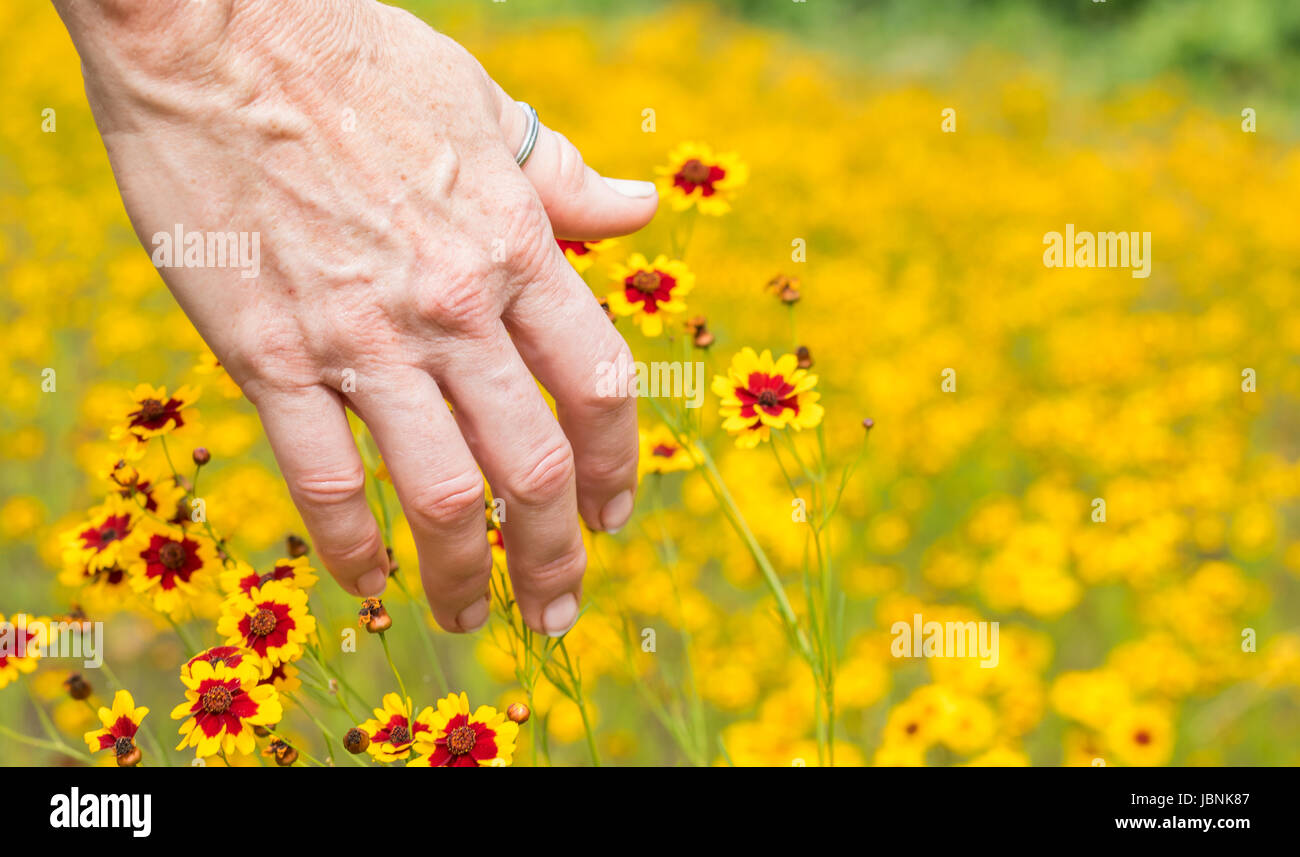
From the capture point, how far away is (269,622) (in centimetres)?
93

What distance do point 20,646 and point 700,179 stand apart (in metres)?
0.92

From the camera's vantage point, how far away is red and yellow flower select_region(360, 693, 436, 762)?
0.84 m

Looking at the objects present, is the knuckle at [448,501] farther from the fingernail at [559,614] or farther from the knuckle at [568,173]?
the knuckle at [568,173]

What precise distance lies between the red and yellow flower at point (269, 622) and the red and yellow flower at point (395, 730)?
102mm

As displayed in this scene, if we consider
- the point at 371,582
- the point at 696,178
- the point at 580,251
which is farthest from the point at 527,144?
the point at 371,582

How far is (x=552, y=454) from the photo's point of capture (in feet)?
3.01

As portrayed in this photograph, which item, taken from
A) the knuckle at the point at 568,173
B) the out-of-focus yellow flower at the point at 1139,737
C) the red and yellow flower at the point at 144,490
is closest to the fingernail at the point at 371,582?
the red and yellow flower at the point at 144,490

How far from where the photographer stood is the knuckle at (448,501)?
88 centimetres

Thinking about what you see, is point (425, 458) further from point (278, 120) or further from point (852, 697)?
point (852, 697)

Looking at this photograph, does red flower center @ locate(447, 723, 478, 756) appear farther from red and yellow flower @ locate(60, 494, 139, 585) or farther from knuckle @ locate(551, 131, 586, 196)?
knuckle @ locate(551, 131, 586, 196)

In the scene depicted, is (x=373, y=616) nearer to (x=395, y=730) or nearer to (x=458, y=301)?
(x=395, y=730)

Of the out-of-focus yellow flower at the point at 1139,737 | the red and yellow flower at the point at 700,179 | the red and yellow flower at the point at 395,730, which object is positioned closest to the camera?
the red and yellow flower at the point at 395,730
